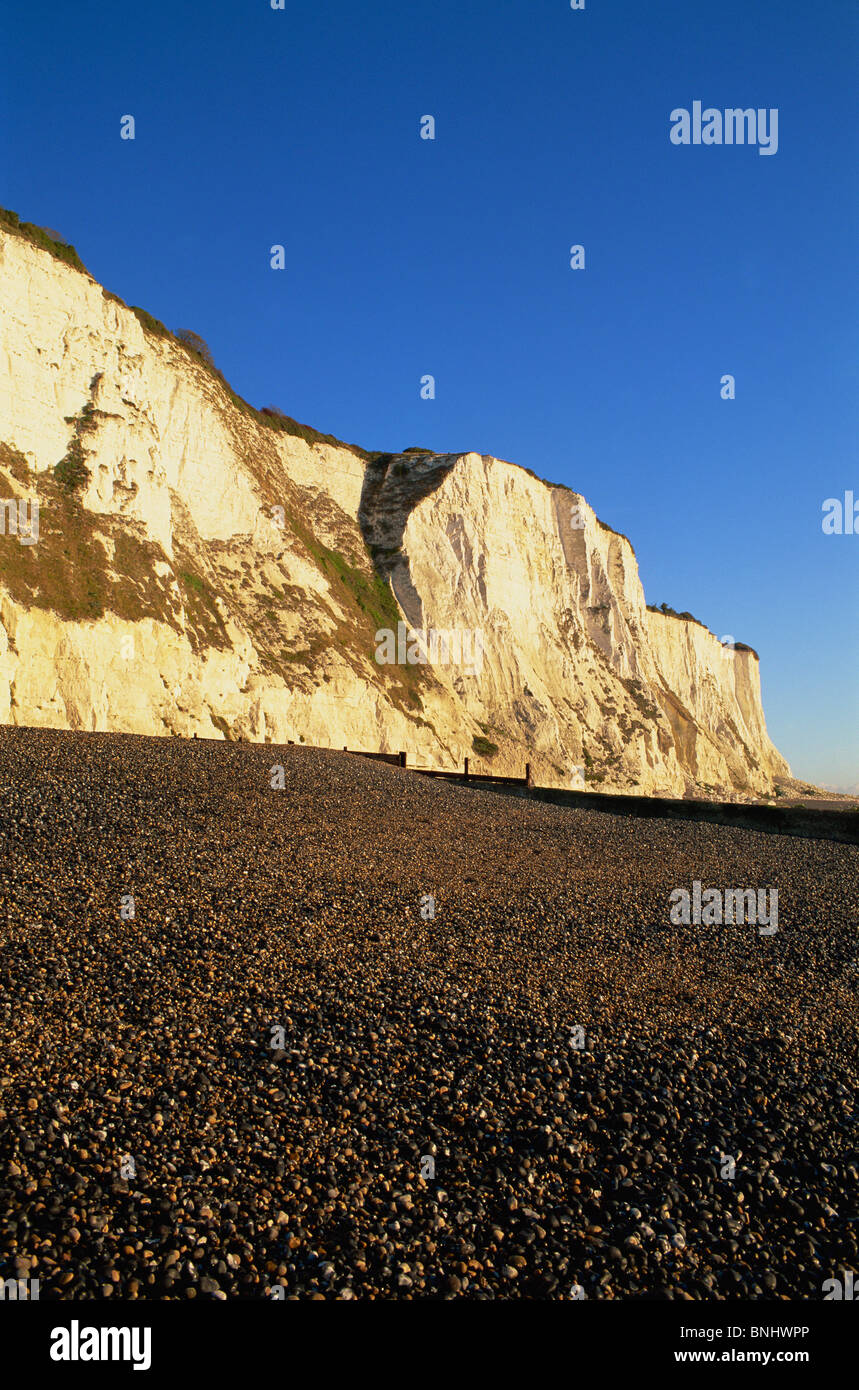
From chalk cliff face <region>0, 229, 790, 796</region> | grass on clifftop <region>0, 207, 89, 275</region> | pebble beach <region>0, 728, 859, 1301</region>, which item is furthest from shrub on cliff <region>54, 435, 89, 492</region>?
pebble beach <region>0, 728, 859, 1301</region>

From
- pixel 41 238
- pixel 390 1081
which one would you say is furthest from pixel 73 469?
pixel 390 1081

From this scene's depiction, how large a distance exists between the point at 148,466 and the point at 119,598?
9.51m

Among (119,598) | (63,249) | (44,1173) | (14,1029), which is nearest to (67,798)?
(14,1029)

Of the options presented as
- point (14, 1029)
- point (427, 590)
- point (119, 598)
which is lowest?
point (14, 1029)

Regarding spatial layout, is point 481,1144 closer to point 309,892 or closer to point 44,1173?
point 44,1173

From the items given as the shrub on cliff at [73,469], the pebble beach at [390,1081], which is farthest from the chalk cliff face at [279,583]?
the pebble beach at [390,1081]

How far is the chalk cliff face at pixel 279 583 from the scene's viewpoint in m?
30.2

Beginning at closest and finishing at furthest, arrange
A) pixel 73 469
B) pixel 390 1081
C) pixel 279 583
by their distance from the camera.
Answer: pixel 390 1081 < pixel 73 469 < pixel 279 583

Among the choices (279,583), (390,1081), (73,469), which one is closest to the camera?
(390,1081)

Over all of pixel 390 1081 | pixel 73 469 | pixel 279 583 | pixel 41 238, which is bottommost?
pixel 390 1081

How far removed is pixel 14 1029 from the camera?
6.27 m

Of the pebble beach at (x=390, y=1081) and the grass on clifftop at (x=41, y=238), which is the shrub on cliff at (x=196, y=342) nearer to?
the grass on clifftop at (x=41, y=238)

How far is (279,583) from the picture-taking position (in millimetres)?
43594

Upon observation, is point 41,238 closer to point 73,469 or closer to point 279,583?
point 73,469
